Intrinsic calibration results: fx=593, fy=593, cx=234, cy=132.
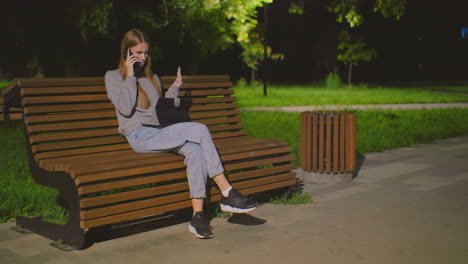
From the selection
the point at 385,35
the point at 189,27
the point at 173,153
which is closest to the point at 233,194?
the point at 173,153

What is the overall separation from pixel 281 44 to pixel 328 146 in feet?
123

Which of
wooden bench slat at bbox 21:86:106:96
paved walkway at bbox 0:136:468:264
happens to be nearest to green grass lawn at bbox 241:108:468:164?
paved walkway at bbox 0:136:468:264

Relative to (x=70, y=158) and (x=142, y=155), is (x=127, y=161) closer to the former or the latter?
(x=142, y=155)

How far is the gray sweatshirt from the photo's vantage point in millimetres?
4777

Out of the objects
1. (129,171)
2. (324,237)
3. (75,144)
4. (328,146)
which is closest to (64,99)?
(75,144)

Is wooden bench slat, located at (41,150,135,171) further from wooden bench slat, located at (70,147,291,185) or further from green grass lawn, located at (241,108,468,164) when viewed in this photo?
green grass lawn, located at (241,108,468,164)

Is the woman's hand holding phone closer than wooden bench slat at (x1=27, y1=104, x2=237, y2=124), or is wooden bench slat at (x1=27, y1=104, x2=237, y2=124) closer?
Answer: wooden bench slat at (x1=27, y1=104, x2=237, y2=124)

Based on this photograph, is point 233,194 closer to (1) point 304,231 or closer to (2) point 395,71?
(1) point 304,231

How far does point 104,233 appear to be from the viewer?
4.70 metres

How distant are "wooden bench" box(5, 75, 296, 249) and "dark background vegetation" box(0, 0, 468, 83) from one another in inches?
472

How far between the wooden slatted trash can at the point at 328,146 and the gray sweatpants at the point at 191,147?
80.8 inches

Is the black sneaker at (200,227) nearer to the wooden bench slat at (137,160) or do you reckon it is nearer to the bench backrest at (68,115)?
the wooden bench slat at (137,160)

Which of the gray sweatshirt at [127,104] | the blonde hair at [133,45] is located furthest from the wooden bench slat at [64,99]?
the blonde hair at [133,45]

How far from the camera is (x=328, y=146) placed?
6.42m
